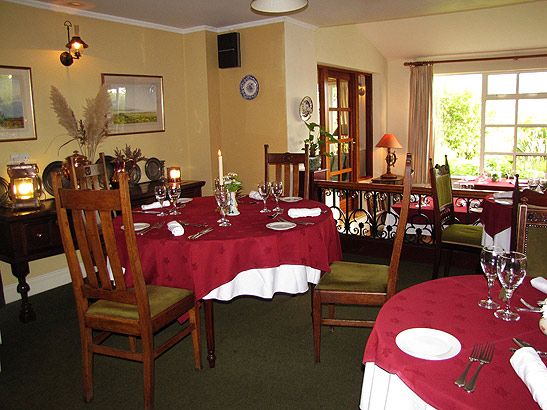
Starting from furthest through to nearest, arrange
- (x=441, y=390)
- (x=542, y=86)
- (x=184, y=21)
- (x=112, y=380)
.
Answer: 1. (x=542, y=86)
2. (x=184, y=21)
3. (x=112, y=380)
4. (x=441, y=390)

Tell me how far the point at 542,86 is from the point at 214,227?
686cm

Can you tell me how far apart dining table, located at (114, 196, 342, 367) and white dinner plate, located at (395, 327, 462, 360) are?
1.24 m

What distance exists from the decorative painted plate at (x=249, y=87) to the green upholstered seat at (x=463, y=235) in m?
2.66

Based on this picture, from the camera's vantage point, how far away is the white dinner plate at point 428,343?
1.28 m

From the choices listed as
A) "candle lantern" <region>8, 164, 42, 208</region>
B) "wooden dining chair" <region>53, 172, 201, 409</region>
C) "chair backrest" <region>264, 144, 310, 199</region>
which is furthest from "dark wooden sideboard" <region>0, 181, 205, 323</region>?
"chair backrest" <region>264, 144, 310, 199</region>

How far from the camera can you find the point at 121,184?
6.77 ft

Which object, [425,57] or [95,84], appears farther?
[425,57]

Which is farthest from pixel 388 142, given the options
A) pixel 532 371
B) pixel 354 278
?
pixel 532 371

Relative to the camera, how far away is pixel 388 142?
7.59 meters

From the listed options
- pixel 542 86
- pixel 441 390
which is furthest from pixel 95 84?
pixel 542 86

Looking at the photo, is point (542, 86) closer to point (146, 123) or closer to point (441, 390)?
point (146, 123)

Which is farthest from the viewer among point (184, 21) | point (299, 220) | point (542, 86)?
point (542, 86)

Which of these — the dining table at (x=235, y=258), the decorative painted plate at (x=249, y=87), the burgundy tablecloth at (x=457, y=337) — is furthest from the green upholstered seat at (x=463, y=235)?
the decorative painted plate at (x=249, y=87)

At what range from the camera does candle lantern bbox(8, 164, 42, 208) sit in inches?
142
